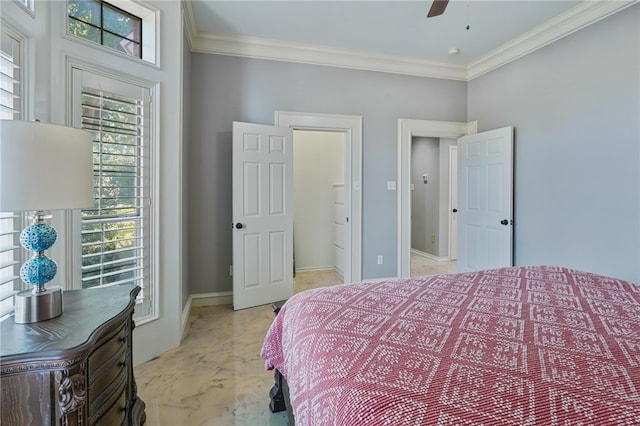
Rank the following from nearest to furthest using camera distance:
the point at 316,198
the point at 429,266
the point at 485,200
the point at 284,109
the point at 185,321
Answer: the point at 185,321, the point at 284,109, the point at 485,200, the point at 316,198, the point at 429,266

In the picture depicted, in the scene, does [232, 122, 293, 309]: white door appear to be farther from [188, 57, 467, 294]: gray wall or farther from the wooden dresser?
the wooden dresser

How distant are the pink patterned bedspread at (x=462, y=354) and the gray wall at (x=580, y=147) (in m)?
1.46

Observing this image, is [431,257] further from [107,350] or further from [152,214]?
[107,350]

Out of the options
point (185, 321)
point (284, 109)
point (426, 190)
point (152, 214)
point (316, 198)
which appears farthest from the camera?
point (426, 190)

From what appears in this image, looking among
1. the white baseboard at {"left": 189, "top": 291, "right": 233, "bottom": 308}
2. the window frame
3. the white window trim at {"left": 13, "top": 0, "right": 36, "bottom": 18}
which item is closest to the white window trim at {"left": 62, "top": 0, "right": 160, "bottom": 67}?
the white window trim at {"left": 13, "top": 0, "right": 36, "bottom": 18}

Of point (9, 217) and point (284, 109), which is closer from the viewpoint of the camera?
point (9, 217)

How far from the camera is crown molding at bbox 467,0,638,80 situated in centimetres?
265

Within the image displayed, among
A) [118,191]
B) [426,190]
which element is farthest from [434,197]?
[118,191]

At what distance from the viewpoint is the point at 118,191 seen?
2053mm

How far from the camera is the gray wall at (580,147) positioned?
254cm

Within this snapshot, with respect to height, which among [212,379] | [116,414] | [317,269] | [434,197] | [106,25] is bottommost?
[212,379]

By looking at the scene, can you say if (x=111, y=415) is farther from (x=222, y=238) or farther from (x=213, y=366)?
(x=222, y=238)

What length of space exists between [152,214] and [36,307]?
1.20m

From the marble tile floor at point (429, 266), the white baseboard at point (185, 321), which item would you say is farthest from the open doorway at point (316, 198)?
the white baseboard at point (185, 321)
